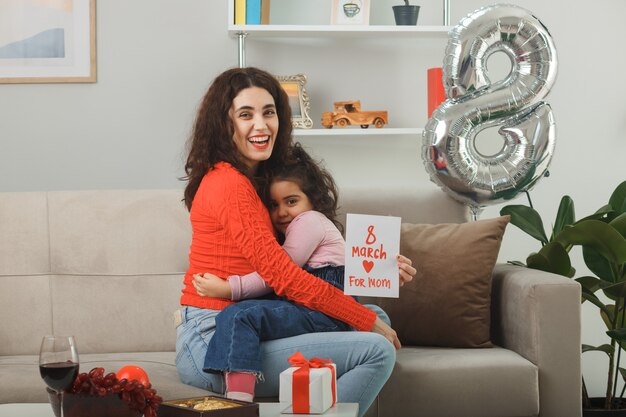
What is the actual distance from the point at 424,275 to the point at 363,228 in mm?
574

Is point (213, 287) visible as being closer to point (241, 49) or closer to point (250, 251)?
point (250, 251)

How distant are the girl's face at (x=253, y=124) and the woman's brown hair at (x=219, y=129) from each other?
2 centimetres

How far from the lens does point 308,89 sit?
12.0ft

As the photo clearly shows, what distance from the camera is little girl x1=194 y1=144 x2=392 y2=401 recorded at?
2.04 meters

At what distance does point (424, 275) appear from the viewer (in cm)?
265

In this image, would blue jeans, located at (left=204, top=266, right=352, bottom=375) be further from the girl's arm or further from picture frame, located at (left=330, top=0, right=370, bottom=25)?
picture frame, located at (left=330, top=0, right=370, bottom=25)

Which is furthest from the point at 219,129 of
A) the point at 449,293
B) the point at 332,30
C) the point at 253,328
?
the point at 332,30

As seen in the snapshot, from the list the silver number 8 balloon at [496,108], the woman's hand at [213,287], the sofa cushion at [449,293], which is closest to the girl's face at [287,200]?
the woman's hand at [213,287]

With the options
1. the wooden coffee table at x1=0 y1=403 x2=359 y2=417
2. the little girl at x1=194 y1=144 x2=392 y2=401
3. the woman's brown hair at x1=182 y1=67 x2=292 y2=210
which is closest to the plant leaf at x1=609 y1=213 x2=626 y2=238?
the little girl at x1=194 y1=144 x2=392 y2=401

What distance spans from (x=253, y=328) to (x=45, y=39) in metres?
1.96

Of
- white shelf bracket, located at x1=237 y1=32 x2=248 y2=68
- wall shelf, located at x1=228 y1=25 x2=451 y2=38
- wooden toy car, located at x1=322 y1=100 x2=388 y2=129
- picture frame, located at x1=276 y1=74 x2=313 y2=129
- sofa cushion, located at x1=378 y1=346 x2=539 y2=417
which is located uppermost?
wall shelf, located at x1=228 y1=25 x2=451 y2=38

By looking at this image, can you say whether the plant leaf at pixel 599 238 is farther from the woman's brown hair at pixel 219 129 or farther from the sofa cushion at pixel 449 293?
the woman's brown hair at pixel 219 129

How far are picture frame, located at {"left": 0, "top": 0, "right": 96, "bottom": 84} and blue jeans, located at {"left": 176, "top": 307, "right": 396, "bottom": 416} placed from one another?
1774 mm

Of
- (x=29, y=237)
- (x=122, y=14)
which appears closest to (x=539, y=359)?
(x=29, y=237)
